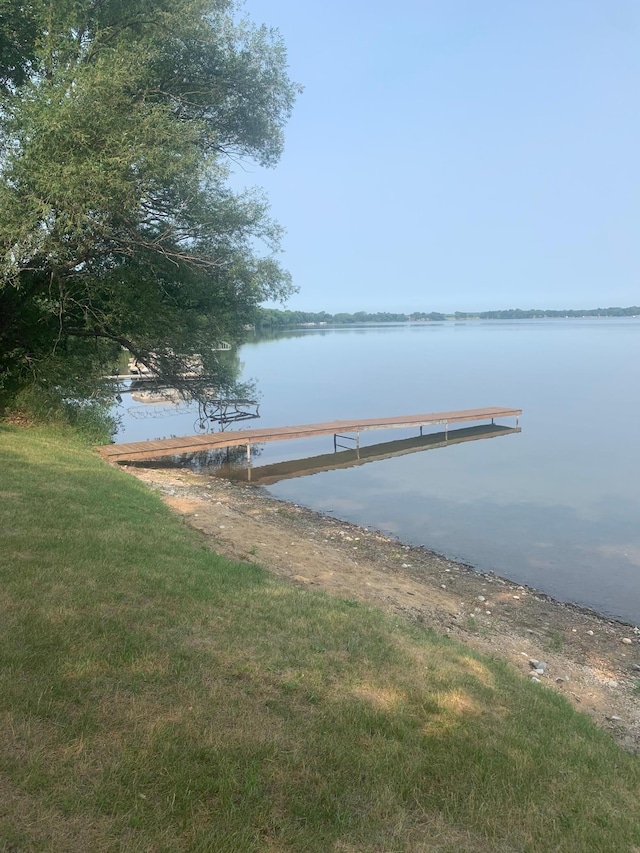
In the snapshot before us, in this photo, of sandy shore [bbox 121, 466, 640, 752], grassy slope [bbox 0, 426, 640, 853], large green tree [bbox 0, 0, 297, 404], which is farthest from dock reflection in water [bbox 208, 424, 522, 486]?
grassy slope [bbox 0, 426, 640, 853]

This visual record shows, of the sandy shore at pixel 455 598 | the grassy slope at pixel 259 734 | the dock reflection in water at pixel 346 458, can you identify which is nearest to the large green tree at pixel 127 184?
the dock reflection in water at pixel 346 458

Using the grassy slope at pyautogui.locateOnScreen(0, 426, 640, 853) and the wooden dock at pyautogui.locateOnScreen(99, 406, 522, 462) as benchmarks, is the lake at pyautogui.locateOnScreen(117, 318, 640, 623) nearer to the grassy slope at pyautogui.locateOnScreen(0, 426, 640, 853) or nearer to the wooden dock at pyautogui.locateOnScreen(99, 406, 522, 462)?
the wooden dock at pyautogui.locateOnScreen(99, 406, 522, 462)

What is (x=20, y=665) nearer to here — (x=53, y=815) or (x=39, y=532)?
(x=53, y=815)

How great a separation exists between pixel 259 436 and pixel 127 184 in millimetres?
9684

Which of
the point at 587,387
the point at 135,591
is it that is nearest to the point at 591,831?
the point at 135,591

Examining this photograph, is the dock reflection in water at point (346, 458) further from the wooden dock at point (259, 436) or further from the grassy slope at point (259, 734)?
the grassy slope at point (259, 734)

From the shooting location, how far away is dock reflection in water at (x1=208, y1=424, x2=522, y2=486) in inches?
730

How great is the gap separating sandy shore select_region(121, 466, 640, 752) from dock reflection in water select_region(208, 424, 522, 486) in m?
A: 5.87

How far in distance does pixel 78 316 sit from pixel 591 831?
50.3 ft

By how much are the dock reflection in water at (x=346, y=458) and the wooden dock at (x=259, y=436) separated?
510 mm

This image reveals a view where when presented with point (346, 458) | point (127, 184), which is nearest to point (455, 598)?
point (127, 184)

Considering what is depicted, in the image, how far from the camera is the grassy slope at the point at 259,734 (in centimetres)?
261

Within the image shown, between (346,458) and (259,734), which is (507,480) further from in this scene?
(259,734)

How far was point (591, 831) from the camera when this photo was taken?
3.02 meters
